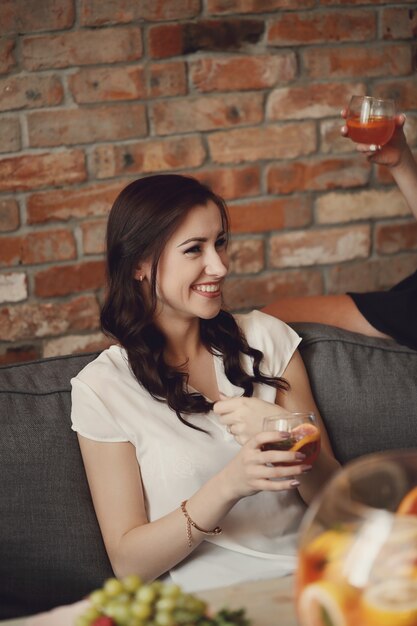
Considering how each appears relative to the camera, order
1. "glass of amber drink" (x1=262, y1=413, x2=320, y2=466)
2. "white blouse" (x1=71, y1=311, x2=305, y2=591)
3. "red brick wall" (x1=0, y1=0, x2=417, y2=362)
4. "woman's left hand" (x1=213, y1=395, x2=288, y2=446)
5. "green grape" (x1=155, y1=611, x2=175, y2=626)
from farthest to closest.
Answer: "red brick wall" (x1=0, y1=0, x2=417, y2=362) → "white blouse" (x1=71, y1=311, x2=305, y2=591) → "woman's left hand" (x1=213, y1=395, x2=288, y2=446) → "glass of amber drink" (x1=262, y1=413, x2=320, y2=466) → "green grape" (x1=155, y1=611, x2=175, y2=626)

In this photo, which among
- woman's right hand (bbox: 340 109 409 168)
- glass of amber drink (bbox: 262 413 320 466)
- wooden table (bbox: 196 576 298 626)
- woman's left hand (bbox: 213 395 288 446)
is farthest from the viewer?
woman's right hand (bbox: 340 109 409 168)

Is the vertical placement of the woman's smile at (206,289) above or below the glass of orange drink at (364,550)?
below

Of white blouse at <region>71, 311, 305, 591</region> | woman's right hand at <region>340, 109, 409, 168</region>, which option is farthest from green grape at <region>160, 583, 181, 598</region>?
woman's right hand at <region>340, 109, 409, 168</region>

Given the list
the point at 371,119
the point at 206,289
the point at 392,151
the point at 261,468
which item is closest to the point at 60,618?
the point at 261,468

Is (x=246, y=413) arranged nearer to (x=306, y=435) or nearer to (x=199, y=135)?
(x=306, y=435)

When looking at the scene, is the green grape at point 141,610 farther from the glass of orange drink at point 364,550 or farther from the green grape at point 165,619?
the glass of orange drink at point 364,550

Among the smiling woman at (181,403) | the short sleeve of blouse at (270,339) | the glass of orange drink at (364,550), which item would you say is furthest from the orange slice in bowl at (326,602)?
the short sleeve of blouse at (270,339)

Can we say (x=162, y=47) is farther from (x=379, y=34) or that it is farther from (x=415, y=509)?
(x=415, y=509)

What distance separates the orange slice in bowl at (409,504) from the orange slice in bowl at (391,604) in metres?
0.07

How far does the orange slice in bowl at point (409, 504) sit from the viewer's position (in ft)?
2.68

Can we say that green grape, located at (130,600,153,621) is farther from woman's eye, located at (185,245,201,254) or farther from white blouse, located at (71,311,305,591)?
woman's eye, located at (185,245,201,254)

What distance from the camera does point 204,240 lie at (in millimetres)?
1770

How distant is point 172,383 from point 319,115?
1199mm

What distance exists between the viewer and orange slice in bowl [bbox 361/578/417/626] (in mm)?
770
